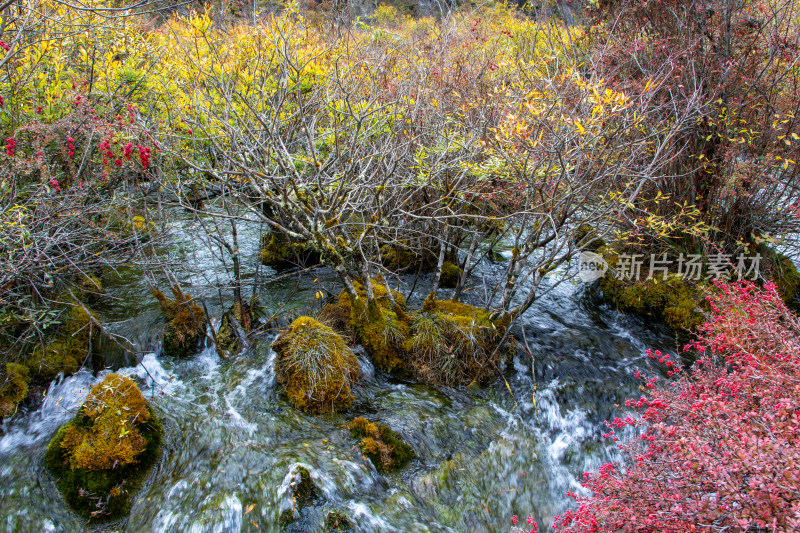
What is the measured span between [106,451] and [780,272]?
901 centimetres

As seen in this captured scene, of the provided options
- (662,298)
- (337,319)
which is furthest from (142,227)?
(662,298)

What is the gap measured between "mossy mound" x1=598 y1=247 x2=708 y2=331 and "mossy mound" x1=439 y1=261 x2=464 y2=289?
2.38 metres

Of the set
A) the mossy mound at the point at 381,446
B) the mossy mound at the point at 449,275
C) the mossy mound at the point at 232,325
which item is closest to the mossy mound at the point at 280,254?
the mossy mound at the point at 232,325

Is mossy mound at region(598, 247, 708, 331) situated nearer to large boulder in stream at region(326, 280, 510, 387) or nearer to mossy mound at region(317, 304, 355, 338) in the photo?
large boulder in stream at region(326, 280, 510, 387)

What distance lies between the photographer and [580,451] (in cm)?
467

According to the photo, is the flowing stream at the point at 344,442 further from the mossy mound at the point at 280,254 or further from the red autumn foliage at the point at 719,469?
the mossy mound at the point at 280,254

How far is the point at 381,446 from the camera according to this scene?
4281 mm

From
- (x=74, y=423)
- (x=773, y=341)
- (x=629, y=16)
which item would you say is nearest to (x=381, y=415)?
(x=74, y=423)

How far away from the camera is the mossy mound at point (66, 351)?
5117 mm

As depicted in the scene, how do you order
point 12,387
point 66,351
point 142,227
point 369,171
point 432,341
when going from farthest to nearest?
point 142,227 → point 369,171 → point 432,341 → point 66,351 → point 12,387

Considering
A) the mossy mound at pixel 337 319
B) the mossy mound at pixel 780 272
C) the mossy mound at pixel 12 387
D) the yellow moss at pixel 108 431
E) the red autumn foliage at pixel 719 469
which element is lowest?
the mossy mound at pixel 12 387

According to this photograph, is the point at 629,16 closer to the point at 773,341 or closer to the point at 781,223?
the point at 781,223

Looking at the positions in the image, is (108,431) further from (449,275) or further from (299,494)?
(449,275)

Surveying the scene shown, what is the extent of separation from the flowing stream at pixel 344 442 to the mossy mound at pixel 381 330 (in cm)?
19
